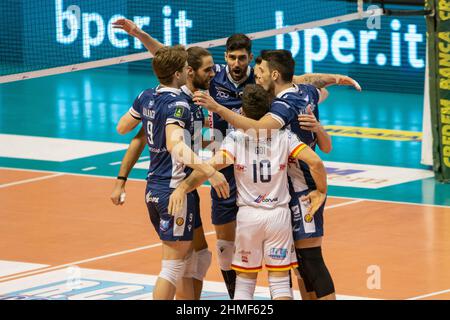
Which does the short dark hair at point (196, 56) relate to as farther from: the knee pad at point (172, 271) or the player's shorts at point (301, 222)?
the knee pad at point (172, 271)

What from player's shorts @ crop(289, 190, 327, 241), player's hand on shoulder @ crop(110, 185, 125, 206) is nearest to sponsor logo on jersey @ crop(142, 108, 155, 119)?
player's hand on shoulder @ crop(110, 185, 125, 206)

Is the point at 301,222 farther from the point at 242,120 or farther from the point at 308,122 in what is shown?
the point at 242,120

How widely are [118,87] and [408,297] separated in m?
15.8

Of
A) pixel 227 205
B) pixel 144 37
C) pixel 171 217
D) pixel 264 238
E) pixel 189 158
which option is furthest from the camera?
pixel 144 37

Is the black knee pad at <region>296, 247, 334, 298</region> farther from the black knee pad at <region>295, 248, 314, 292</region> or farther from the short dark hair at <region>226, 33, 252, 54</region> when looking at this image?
the short dark hair at <region>226, 33, 252, 54</region>

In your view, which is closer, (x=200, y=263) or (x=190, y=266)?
(x=190, y=266)

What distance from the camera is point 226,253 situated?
11953 mm

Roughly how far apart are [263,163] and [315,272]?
1107mm

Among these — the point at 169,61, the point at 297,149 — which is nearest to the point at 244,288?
the point at 297,149

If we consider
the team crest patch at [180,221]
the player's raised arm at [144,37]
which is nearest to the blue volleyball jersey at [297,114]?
the team crest patch at [180,221]

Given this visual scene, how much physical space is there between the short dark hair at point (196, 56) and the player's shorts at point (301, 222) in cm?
153

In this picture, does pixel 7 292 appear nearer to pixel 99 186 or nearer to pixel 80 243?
pixel 80 243
